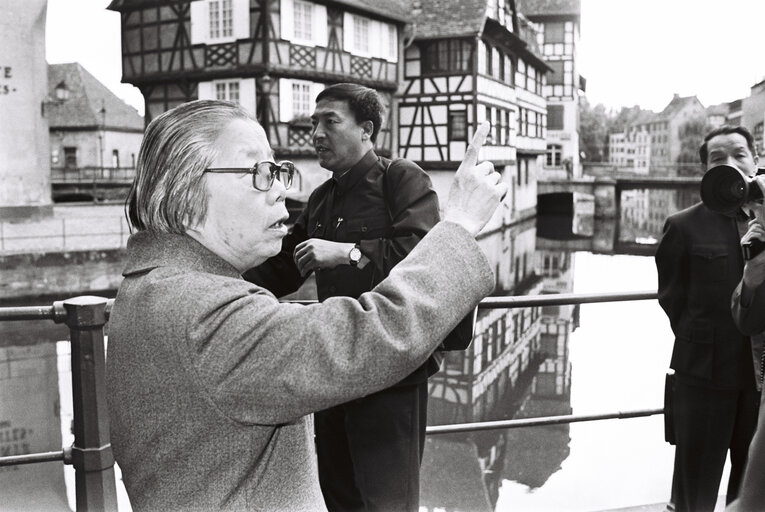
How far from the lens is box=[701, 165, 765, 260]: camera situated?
2234mm

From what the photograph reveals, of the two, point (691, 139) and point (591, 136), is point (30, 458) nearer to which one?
point (591, 136)

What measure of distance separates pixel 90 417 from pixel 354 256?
3.74 feet

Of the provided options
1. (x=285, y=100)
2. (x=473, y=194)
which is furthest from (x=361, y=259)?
(x=285, y=100)

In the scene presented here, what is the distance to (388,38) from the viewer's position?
23500mm

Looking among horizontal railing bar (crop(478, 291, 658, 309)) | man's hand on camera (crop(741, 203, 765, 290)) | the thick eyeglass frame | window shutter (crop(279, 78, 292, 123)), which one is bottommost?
horizontal railing bar (crop(478, 291, 658, 309))

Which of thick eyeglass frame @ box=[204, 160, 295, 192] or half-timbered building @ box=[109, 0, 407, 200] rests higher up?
half-timbered building @ box=[109, 0, 407, 200]

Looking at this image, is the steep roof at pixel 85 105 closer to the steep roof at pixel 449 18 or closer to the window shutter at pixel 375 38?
the steep roof at pixel 449 18

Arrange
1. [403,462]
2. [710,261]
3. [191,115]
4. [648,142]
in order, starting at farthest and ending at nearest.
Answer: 1. [648,142]
2. [710,261]
3. [403,462]
4. [191,115]

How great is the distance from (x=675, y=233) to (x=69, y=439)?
958 cm

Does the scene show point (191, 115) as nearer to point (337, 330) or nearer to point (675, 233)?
point (337, 330)

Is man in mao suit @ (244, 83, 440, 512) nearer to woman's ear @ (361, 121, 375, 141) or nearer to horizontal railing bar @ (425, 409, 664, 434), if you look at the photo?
woman's ear @ (361, 121, 375, 141)

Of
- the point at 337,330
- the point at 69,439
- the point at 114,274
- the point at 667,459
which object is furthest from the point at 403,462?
the point at 114,274

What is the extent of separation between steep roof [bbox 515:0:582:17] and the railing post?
4437 cm

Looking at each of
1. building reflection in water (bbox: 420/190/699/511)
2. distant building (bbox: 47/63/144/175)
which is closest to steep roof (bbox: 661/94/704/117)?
building reflection in water (bbox: 420/190/699/511)
